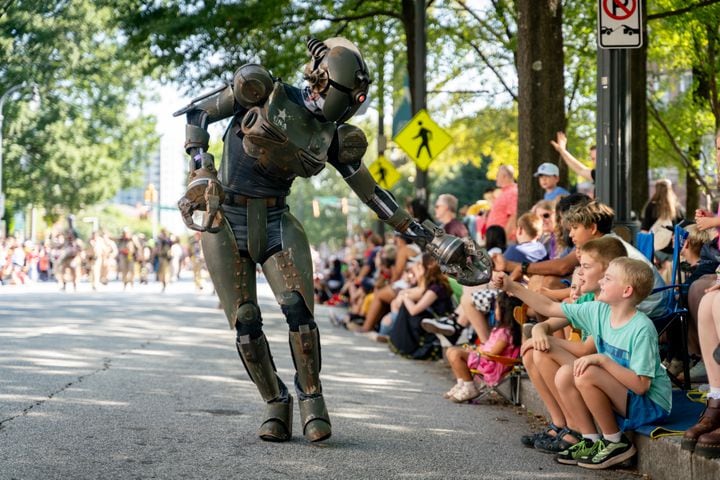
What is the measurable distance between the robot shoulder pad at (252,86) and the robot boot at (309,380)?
1.24m

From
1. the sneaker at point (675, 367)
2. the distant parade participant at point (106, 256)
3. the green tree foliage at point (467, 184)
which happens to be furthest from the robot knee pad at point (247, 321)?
the green tree foliage at point (467, 184)

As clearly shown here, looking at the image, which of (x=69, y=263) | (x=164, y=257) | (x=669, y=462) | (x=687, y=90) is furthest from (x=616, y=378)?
(x=164, y=257)

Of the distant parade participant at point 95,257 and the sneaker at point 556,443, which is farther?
the distant parade participant at point 95,257

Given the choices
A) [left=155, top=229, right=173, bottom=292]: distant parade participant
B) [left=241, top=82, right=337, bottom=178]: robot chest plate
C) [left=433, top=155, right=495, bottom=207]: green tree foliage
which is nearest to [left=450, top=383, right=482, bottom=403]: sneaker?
[left=241, top=82, right=337, bottom=178]: robot chest plate

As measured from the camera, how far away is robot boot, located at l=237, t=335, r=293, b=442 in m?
6.54

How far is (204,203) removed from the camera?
19.4ft

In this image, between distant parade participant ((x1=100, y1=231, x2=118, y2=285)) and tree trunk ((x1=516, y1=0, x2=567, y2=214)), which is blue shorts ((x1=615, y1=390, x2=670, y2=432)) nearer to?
tree trunk ((x1=516, y1=0, x2=567, y2=214))

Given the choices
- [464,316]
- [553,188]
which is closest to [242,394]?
[464,316]

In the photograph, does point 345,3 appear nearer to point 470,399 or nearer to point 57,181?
point 470,399

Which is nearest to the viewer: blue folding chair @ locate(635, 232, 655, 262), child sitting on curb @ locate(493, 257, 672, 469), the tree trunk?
child sitting on curb @ locate(493, 257, 672, 469)

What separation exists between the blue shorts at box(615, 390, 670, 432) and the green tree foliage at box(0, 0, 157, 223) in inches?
1845

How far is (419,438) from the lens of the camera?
271 inches

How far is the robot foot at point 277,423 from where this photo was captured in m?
6.47

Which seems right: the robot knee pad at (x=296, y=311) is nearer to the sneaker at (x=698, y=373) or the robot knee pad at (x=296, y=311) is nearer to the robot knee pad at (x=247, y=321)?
the robot knee pad at (x=247, y=321)
